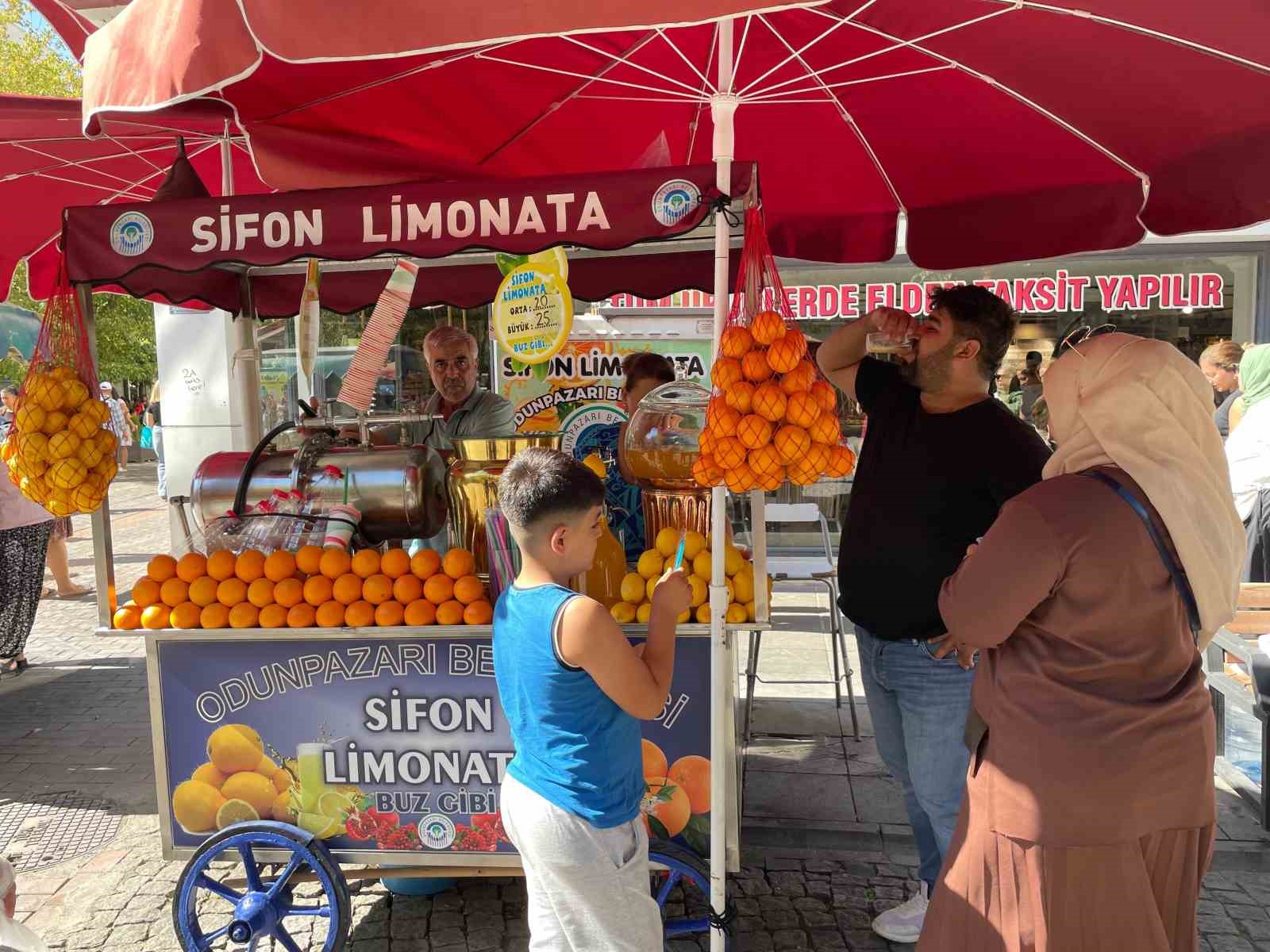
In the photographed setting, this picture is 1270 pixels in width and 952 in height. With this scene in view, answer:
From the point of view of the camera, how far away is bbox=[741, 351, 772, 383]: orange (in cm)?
239

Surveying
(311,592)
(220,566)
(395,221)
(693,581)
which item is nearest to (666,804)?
(693,581)

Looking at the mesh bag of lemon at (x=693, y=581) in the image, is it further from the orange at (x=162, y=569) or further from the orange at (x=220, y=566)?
the orange at (x=162, y=569)

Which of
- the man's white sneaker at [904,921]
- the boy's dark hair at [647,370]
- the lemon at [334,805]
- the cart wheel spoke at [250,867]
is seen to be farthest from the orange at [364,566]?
the man's white sneaker at [904,921]

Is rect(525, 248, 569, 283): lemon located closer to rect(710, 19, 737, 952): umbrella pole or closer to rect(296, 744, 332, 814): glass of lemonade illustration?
rect(710, 19, 737, 952): umbrella pole

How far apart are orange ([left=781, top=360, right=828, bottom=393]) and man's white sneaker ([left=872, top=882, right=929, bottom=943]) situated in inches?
75.4

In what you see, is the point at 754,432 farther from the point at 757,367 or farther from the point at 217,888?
the point at 217,888

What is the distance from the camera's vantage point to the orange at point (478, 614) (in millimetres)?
2729

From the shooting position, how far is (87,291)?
3.06m

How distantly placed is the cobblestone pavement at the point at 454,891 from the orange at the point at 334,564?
1344 millimetres

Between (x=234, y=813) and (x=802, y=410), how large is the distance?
7.38 feet

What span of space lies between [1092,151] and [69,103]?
3.86 m

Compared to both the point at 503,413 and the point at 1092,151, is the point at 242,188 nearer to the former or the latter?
the point at 503,413

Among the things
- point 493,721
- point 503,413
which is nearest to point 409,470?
point 493,721

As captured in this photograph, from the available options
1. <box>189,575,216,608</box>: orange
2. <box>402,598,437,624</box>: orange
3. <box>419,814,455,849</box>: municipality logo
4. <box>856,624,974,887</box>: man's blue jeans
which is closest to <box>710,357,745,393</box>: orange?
<box>856,624,974,887</box>: man's blue jeans
